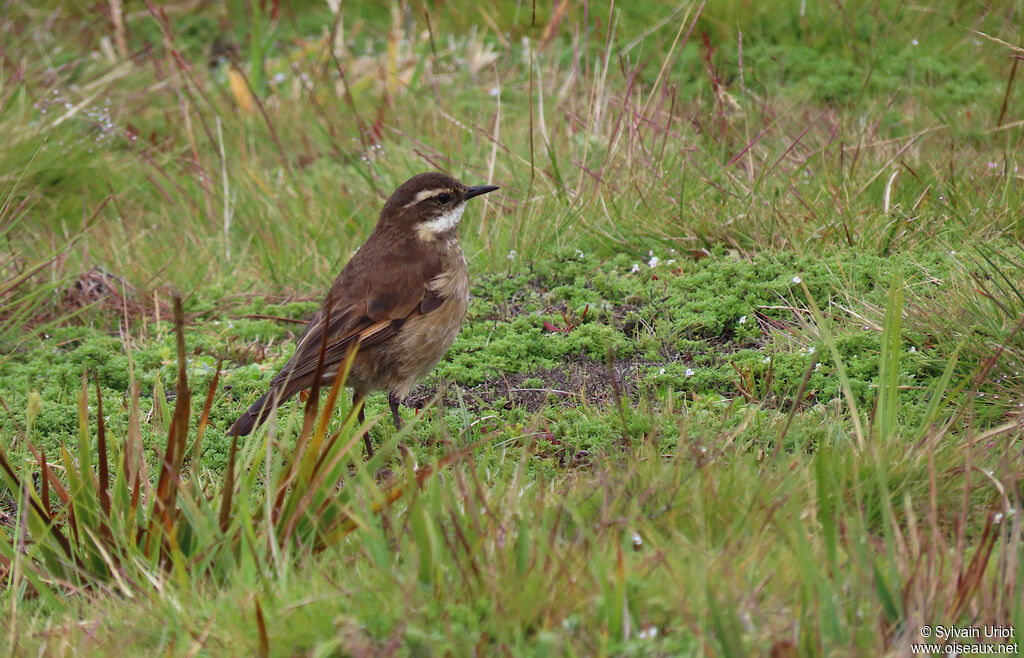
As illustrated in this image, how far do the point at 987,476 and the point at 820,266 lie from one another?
2.19m

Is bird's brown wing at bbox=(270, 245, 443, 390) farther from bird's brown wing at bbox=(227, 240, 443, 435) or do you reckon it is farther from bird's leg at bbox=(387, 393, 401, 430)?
bird's leg at bbox=(387, 393, 401, 430)

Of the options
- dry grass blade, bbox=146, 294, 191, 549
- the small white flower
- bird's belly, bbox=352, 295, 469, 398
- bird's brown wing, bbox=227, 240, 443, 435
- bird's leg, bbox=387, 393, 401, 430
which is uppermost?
dry grass blade, bbox=146, 294, 191, 549

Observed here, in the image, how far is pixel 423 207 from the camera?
19.1 ft

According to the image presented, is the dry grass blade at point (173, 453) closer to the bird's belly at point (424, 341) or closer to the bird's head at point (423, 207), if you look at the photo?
the bird's belly at point (424, 341)

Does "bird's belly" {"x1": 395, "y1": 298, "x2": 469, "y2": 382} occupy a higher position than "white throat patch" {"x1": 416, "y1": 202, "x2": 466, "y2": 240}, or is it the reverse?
"white throat patch" {"x1": 416, "y1": 202, "x2": 466, "y2": 240}

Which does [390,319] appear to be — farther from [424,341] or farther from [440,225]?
[440,225]

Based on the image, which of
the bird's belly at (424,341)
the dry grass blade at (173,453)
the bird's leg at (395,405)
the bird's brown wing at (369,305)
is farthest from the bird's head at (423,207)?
the dry grass blade at (173,453)

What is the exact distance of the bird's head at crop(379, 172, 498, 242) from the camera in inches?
229

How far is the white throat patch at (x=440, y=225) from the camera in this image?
19.0ft

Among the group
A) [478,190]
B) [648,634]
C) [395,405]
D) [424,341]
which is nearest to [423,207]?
[478,190]

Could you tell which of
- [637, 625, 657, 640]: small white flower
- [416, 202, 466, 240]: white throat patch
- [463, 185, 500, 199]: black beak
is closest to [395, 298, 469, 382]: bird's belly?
[416, 202, 466, 240]: white throat patch

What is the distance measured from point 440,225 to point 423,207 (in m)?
0.13

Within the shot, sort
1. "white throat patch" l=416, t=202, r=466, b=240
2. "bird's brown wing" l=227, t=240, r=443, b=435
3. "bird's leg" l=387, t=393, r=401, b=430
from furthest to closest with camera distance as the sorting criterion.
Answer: "white throat patch" l=416, t=202, r=466, b=240 < "bird's leg" l=387, t=393, r=401, b=430 < "bird's brown wing" l=227, t=240, r=443, b=435

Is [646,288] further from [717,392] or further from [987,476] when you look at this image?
[987,476]
